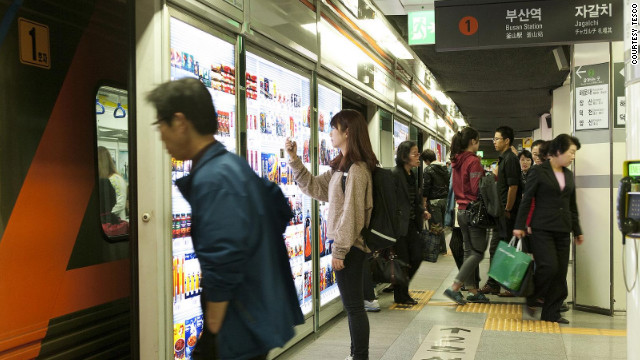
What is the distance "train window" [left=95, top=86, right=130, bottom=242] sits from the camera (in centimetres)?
327

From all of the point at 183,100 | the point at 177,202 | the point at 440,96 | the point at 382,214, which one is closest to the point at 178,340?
the point at 177,202

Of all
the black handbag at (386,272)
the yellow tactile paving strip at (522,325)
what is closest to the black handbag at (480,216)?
the yellow tactile paving strip at (522,325)

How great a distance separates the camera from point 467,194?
20.0 feet

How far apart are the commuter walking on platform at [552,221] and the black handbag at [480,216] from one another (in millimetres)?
512

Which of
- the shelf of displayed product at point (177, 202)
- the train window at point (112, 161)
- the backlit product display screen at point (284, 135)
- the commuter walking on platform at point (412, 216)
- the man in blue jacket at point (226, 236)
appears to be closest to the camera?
the man in blue jacket at point (226, 236)

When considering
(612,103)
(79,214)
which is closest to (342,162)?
(79,214)

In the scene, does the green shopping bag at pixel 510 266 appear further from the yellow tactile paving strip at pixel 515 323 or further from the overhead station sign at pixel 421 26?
the overhead station sign at pixel 421 26

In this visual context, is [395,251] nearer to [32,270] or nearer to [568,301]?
[568,301]

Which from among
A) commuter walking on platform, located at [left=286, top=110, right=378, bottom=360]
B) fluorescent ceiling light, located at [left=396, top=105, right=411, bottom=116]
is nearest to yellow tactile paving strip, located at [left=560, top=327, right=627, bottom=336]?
commuter walking on platform, located at [left=286, top=110, right=378, bottom=360]

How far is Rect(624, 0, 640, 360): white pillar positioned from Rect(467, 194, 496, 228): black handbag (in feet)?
9.39

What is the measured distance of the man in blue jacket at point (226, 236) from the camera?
1706 mm

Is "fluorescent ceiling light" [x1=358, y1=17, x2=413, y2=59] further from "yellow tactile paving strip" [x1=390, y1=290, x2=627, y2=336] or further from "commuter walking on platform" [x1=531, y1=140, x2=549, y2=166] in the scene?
"yellow tactile paving strip" [x1=390, y1=290, x2=627, y2=336]

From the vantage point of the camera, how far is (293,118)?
14.6 ft

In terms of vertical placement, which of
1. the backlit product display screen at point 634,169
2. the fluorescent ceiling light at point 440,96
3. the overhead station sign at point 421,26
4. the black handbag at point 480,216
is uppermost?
the overhead station sign at point 421,26
